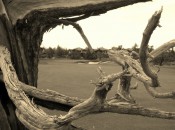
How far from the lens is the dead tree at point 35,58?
292 cm

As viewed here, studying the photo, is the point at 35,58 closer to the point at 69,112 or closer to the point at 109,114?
the point at 69,112

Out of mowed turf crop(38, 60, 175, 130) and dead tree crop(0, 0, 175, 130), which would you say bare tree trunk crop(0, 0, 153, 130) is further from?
mowed turf crop(38, 60, 175, 130)

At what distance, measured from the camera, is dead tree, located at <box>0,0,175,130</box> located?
292 centimetres

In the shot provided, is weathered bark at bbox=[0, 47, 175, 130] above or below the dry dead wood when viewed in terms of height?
below

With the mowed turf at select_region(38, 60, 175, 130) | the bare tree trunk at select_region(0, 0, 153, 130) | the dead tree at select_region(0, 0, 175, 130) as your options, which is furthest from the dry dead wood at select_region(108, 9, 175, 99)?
the mowed turf at select_region(38, 60, 175, 130)

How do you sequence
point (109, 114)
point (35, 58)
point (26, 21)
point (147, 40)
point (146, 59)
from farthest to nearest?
point (109, 114)
point (35, 58)
point (26, 21)
point (146, 59)
point (147, 40)

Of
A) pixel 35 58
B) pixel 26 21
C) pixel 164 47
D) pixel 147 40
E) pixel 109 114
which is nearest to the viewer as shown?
pixel 147 40

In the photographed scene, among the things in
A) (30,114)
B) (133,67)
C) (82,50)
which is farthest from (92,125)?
(30,114)

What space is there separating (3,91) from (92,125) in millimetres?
3177

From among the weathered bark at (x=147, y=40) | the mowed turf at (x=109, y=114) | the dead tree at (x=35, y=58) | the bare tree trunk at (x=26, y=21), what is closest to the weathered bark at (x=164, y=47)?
the dead tree at (x=35, y=58)

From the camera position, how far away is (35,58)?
Answer: 3.84 m

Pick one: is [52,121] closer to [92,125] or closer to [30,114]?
[30,114]

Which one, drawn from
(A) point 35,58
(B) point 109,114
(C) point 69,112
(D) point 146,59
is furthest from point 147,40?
(B) point 109,114

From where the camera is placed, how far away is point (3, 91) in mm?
3623
